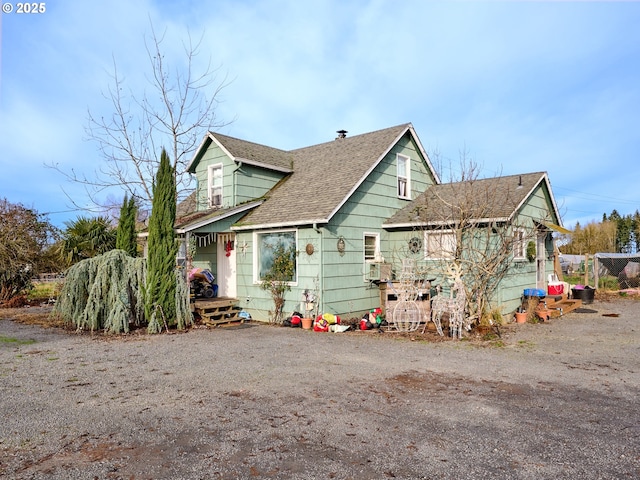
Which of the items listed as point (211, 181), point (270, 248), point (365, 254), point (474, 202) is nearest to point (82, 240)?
point (211, 181)

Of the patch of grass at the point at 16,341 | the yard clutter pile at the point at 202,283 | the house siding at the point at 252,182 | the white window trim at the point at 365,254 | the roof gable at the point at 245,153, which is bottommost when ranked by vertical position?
the patch of grass at the point at 16,341

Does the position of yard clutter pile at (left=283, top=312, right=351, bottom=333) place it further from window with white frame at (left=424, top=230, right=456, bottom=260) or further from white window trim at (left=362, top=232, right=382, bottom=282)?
window with white frame at (left=424, top=230, right=456, bottom=260)

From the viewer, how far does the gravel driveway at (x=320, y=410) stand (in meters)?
3.68

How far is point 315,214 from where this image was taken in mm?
11688

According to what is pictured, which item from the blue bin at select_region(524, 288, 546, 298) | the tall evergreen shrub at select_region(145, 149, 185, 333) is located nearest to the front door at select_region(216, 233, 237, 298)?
the tall evergreen shrub at select_region(145, 149, 185, 333)

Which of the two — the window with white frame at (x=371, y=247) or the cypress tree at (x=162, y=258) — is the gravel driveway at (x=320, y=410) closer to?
the cypress tree at (x=162, y=258)

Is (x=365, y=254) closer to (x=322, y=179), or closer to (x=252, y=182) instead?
(x=322, y=179)

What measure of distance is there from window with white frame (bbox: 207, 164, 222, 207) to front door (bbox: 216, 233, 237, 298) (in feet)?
4.27

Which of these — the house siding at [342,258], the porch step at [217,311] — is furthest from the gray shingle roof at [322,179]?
the porch step at [217,311]

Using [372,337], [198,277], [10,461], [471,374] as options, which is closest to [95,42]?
[198,277]

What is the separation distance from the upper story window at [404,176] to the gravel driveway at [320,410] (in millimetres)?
7149

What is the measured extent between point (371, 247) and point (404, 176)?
3275 millimetres

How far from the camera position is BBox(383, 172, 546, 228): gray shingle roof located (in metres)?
11.4

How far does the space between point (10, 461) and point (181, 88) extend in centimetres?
1576
